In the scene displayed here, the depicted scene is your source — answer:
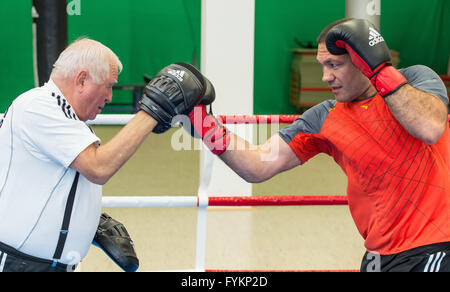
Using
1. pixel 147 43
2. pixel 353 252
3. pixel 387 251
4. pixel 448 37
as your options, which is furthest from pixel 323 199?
pixel 448 37

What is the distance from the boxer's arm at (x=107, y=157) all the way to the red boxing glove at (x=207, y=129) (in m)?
0.35

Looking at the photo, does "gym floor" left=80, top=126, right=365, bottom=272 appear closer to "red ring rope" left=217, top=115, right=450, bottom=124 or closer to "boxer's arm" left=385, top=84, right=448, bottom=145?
"red ring rope" left=217, top=115, right=450, bottom=124

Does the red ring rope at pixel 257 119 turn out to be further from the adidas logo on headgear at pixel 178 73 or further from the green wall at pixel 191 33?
the green wall at pixel 191 33

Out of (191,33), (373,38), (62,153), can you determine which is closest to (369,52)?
(373,38)

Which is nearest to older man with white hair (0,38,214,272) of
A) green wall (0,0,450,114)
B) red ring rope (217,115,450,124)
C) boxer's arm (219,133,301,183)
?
boxer's arm (219,133,301,183)

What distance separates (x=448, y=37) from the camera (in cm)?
990

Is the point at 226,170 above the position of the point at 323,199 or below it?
below

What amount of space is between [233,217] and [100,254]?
4.01 feet

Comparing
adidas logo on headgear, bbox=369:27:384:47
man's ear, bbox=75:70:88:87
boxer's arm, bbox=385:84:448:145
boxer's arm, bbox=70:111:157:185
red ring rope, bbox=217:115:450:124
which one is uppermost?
adidas logo on headgear, bbox=369:27:384:47

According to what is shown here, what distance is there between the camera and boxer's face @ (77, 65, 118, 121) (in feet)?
5.09

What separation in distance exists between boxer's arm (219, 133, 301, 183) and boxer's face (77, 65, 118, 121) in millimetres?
446

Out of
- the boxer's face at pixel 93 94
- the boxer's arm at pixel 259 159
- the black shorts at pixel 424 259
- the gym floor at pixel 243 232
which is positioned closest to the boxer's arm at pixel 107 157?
the boxer's face at pixel 93 94

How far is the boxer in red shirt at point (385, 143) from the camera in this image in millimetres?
1521
